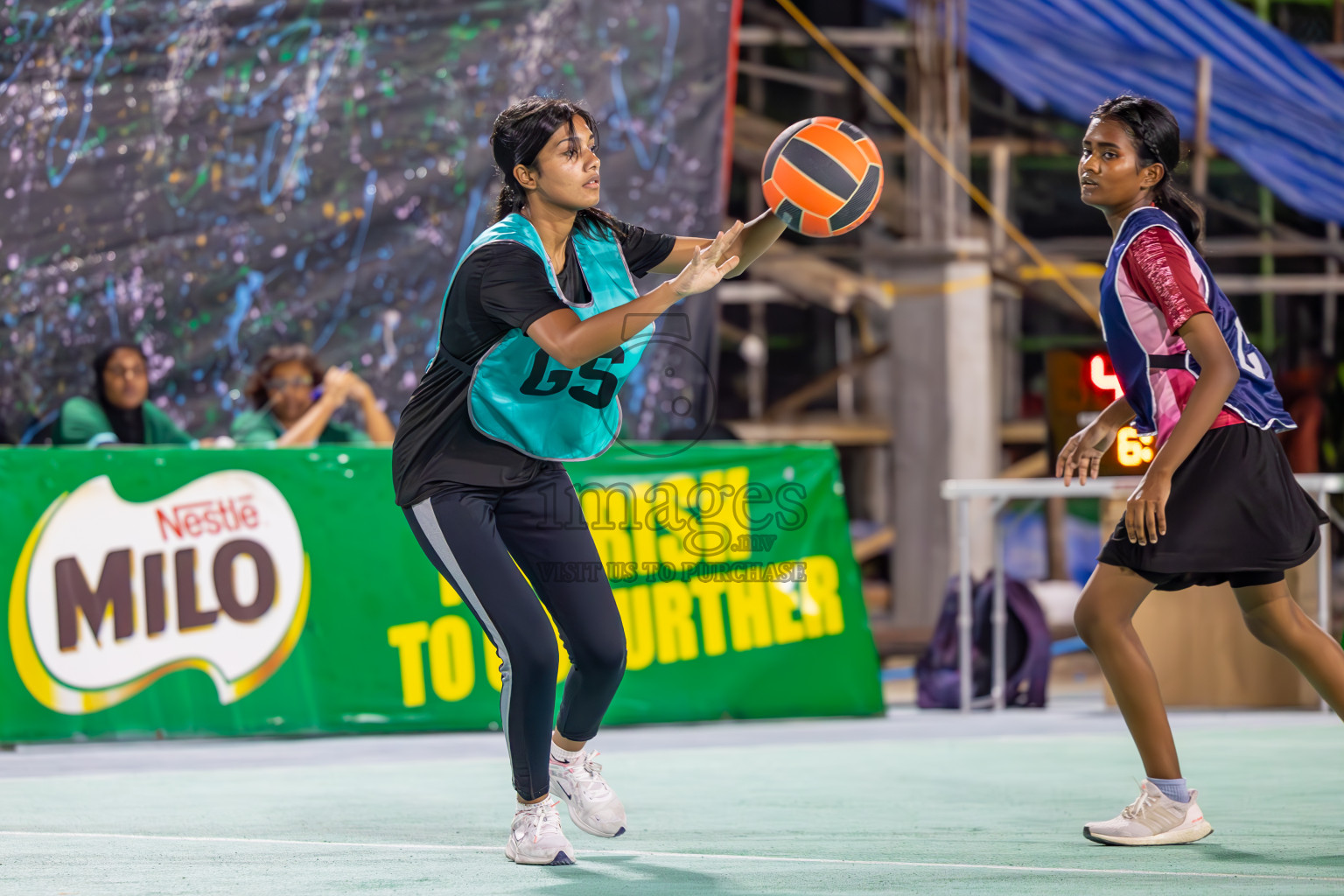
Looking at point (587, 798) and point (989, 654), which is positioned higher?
point (587, 798)

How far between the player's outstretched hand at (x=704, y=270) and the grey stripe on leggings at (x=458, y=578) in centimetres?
86

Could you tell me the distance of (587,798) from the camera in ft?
14.7

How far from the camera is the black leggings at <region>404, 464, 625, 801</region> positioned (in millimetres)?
4141

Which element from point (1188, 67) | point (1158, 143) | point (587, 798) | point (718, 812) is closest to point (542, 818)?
point (587, 798)

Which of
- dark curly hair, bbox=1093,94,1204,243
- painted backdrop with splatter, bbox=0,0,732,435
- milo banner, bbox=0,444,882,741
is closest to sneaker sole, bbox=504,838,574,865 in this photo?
dark curly hair, bbox=1093,94,1204,243

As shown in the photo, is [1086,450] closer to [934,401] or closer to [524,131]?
[524,131]

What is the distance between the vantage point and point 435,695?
783 cm

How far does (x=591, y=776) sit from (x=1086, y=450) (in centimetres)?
157

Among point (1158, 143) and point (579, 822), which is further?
point (579, 822)

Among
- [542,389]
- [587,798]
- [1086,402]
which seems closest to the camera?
[542,389]

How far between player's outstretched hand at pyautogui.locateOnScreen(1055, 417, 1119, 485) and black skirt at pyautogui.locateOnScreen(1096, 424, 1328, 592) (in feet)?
1.13

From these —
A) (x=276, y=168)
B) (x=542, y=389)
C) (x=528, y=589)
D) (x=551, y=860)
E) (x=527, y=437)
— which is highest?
(x=276, y=168)

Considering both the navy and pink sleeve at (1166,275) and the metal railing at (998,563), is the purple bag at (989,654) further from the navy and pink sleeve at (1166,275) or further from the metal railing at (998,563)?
the navy and pink sleeve at (1166,275)

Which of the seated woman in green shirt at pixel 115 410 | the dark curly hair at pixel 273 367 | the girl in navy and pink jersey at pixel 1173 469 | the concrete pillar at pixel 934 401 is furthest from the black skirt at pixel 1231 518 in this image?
the concrete pillar at pixel 934 401
